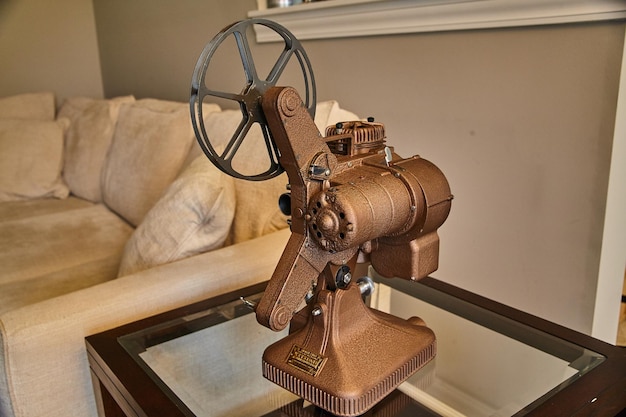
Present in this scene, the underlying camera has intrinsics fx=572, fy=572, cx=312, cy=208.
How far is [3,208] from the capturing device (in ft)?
7.63

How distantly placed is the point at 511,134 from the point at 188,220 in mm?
720

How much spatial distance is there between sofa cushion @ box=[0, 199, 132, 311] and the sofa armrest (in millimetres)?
520

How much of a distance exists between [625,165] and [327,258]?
0.65 m

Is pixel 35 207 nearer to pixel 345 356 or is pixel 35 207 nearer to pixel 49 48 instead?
pixel 49 48

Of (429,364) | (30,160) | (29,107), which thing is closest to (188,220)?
(429,364)

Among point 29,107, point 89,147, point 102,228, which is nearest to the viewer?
point 102,228

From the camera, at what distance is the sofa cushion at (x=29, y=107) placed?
278 cm

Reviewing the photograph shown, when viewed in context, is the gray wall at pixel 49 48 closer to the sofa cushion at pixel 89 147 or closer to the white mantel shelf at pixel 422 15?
the sofa cushion at pixel 89 147

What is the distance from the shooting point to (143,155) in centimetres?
209

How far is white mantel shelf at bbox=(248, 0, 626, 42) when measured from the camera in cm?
106

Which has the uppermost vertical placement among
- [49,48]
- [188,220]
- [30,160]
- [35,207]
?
[49,48]

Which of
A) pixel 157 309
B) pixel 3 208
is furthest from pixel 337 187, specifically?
pixel 3 208

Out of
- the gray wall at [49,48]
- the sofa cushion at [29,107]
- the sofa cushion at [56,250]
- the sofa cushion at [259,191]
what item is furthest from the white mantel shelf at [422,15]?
the gray wall at [49,48]

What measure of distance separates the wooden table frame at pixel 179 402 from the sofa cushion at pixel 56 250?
0.62m
